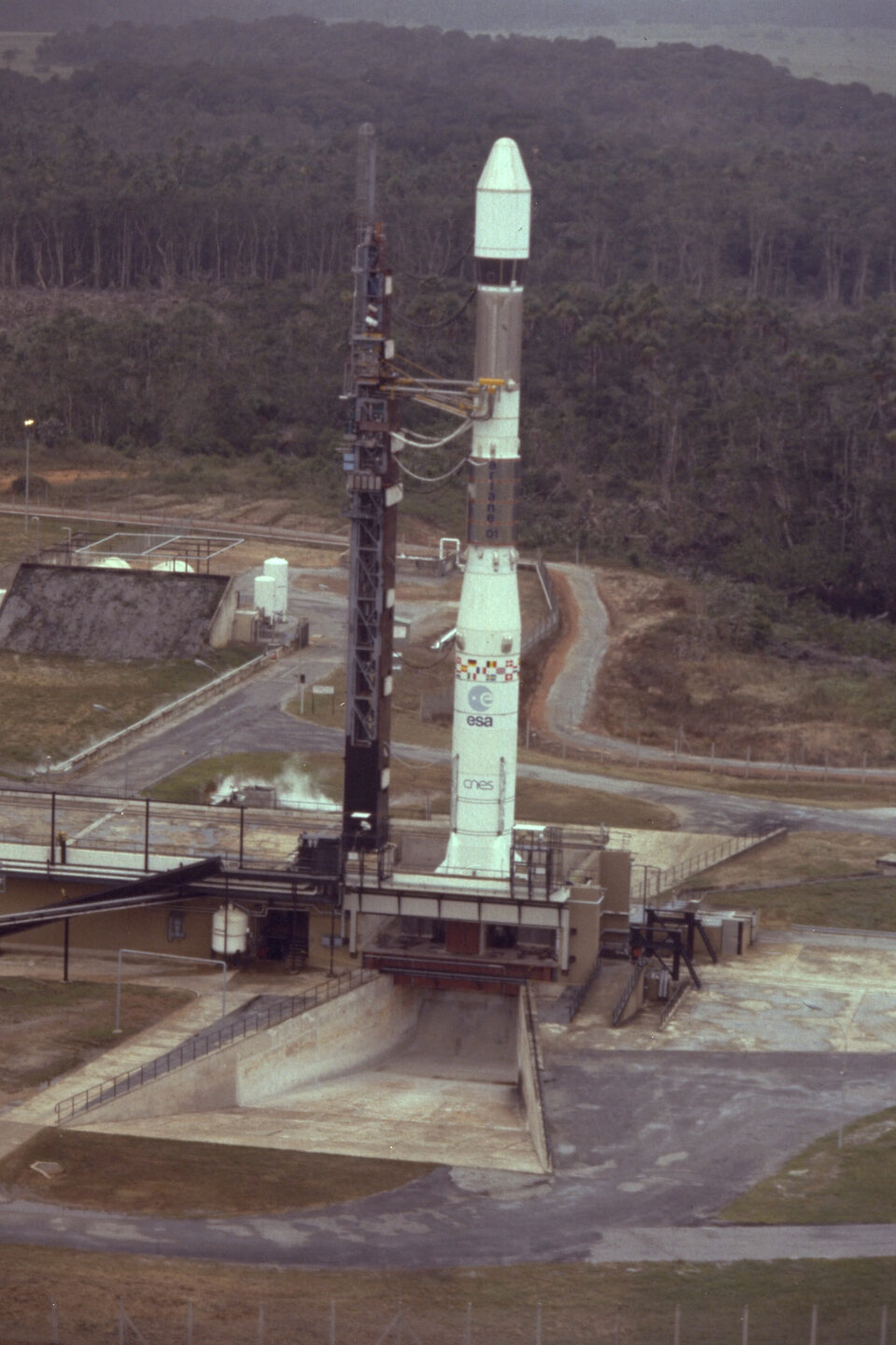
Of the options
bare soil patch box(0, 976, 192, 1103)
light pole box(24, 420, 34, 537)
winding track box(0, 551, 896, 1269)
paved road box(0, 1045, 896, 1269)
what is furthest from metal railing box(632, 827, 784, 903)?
light pole box(24, 420, 34, 537)

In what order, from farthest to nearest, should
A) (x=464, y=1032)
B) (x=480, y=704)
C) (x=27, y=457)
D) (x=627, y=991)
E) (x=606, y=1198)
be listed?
(x=27, y=457)
(x=464, y=1032)
(x=627, y=991)
(x=480, y=704)
(x=606, y=1198)

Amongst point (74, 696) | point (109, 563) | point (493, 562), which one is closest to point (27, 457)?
point (109, 563)

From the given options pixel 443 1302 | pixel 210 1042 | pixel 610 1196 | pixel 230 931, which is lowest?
pixel 610 1196

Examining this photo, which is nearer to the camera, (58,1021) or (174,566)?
(58,1021)

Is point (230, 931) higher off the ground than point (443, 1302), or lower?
higher

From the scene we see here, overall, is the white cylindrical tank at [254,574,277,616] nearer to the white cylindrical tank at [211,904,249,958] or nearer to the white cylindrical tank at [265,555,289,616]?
the white cylindrical tank at [265,555,289,616]

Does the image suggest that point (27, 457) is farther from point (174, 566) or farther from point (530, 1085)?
point (530, 1085)

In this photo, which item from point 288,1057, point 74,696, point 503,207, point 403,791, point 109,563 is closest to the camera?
point 288,1057

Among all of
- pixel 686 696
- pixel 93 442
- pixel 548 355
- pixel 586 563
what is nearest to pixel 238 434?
pixel 93 442

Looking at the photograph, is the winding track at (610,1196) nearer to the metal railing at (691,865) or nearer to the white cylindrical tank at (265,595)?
the metal railing at (691,865)
